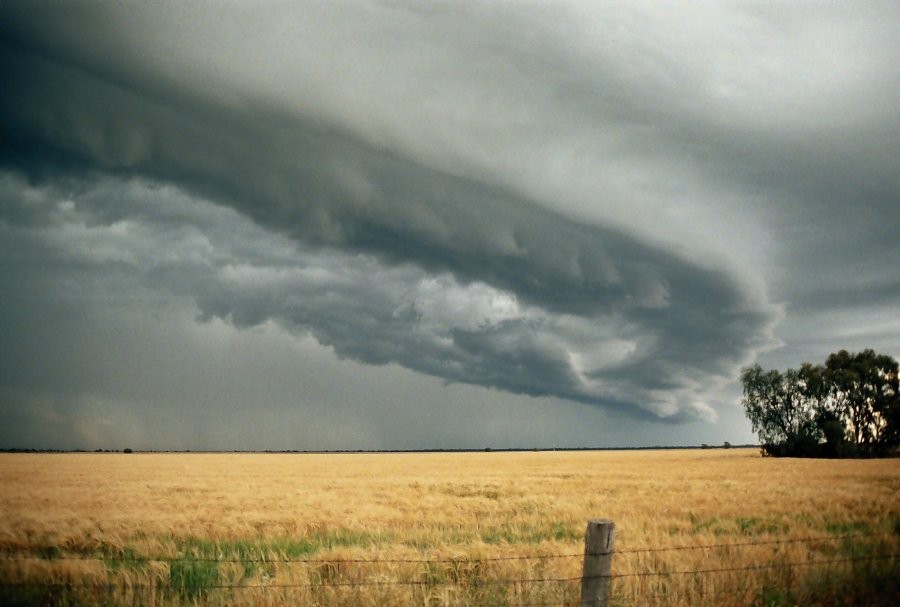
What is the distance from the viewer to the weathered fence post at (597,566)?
19.5 ft

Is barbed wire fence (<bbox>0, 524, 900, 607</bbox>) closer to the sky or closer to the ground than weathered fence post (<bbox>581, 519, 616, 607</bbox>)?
closer to the ground

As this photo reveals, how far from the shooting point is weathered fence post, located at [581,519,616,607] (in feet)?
19.5

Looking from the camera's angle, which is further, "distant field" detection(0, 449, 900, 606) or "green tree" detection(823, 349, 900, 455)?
"green tree" detection(823, 349, 900, 455)

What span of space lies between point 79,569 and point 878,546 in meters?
15.4

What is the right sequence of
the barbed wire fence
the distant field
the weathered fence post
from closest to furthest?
the weathered fence post
the barbed wire fence
the distant field

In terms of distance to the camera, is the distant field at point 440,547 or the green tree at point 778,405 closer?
the distant field at point 440,547

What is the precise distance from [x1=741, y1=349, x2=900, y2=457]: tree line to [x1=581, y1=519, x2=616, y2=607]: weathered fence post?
87332 mm

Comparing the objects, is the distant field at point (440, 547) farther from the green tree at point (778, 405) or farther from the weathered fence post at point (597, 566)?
the green tree at point (778, 405)

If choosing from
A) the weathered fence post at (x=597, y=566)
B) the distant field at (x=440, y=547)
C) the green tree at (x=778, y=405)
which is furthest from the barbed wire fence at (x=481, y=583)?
the green tree at (x=778, y=405)

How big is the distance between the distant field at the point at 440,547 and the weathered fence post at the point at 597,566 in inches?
77.5

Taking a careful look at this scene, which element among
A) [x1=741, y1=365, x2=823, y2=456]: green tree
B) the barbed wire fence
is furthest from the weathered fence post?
[x1=741, y1=365, x2=823, y2=456]: green tree

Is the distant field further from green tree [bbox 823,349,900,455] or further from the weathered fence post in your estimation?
green tree [bbox 823,349,900,455]

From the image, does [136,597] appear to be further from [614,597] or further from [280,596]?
[614,597]

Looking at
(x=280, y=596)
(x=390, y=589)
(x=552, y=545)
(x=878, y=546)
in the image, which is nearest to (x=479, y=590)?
(x=390, y=589)
